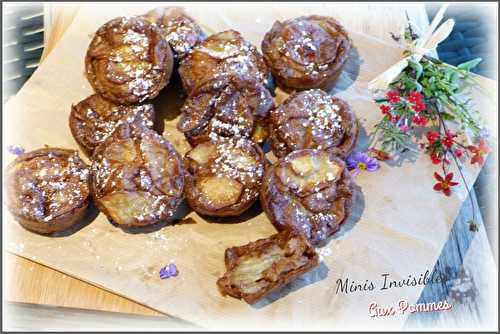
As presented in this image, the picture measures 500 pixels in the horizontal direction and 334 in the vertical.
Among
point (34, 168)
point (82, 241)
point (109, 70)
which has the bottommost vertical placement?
point (82, 241)

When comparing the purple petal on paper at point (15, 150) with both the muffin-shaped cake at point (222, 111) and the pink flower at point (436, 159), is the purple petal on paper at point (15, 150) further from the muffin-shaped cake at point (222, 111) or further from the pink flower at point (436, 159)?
the pink flower at point (436, 159)

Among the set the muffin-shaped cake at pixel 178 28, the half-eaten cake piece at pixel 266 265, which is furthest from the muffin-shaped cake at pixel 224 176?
the muffin-shaped cake at pixel 178 28

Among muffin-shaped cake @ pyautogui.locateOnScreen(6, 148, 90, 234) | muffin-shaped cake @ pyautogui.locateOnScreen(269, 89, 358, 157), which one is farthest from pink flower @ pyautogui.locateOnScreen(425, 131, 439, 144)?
muffin-shaped cake @ pyautogui.locateOnScreen(6, 148, 90, 234)

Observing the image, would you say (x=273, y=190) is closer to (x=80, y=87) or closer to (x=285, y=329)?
(x=285, y=329)

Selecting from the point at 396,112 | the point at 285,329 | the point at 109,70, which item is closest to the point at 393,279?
the point at 285,329

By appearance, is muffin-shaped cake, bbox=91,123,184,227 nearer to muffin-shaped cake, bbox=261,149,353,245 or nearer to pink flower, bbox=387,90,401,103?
muffin-shaped cake, bbox=261,149,353,245
